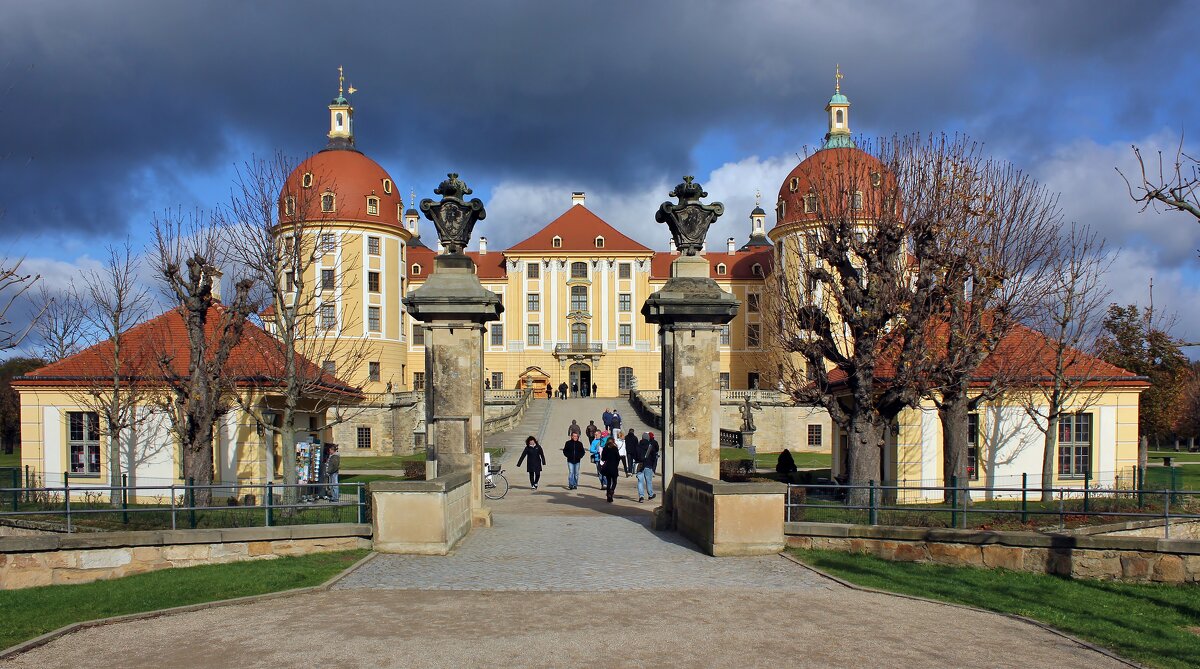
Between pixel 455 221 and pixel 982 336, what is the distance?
12416 millimetres

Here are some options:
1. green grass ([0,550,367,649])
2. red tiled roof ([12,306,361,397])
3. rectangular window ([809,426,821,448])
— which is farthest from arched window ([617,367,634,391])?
green grass ([0,550,367,649])

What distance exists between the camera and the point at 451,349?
1580cm

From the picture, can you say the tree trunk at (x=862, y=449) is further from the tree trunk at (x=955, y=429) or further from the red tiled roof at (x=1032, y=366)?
the red tiled roof at (x=1032, y=366)

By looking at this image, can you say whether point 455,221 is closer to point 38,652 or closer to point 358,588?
point 358,588

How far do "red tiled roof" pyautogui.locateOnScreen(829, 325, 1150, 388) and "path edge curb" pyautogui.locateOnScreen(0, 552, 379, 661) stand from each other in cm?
1663

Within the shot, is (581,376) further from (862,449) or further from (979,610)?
(979,610)

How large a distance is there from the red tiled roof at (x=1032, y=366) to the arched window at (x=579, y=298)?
41.6 metres

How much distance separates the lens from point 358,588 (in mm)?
10672

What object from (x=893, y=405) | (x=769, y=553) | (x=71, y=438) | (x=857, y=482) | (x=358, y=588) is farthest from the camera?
(x=71, y=438)

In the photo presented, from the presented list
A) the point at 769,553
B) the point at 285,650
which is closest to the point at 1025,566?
the point at 769,553

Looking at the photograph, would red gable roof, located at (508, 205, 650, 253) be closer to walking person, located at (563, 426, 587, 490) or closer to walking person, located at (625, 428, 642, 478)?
walking person, located at (625, 428, 642, 478)

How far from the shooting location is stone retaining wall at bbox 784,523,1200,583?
1293cm

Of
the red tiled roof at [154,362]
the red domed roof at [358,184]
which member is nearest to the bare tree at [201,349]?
the red tiled roof at [154,362]

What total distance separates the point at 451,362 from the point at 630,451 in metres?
10.1
